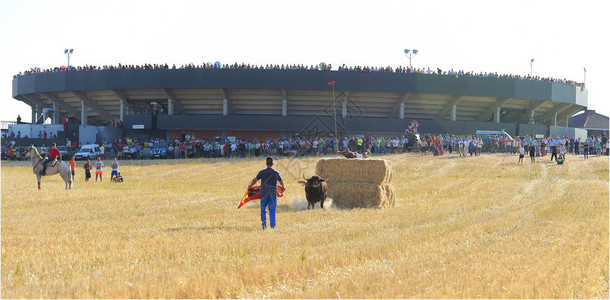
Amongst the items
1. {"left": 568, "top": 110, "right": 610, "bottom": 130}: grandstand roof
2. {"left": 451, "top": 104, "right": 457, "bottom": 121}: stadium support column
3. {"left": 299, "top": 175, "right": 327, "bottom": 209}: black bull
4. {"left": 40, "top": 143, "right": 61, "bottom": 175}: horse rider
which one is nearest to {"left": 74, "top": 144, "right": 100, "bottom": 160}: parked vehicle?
{"left": 40, "top": 143, "right": 61, "bottom": 175}: horse rider

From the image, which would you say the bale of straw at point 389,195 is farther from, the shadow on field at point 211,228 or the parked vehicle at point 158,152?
the parked vehicle at point 158,152

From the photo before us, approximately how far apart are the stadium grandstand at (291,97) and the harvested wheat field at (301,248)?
3811 cm

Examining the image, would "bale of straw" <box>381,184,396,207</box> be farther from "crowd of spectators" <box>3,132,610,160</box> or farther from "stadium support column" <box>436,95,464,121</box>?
"stadium support column" <box>436,95,464,121</box>

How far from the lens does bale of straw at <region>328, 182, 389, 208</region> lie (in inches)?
742

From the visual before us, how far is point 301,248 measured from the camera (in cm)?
1062

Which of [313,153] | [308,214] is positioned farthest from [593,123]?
[308,214]

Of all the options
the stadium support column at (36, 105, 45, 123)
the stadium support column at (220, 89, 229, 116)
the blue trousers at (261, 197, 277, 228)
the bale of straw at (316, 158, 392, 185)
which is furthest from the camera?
the stadium support column at (36, 105, 45, 123)

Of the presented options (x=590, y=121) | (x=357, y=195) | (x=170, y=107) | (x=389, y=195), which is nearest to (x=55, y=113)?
(x=170, y=107)

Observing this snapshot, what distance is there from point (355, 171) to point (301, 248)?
903cm

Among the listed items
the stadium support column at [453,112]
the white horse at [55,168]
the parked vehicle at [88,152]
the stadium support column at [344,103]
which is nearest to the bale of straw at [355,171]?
the white horse at [55,168]

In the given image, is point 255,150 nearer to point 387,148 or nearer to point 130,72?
point 387,148

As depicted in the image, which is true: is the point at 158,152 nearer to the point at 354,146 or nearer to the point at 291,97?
the point at 291,97

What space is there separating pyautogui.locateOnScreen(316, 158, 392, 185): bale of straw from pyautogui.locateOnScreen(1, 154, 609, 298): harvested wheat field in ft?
4.10

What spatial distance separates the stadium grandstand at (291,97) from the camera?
59219mm
